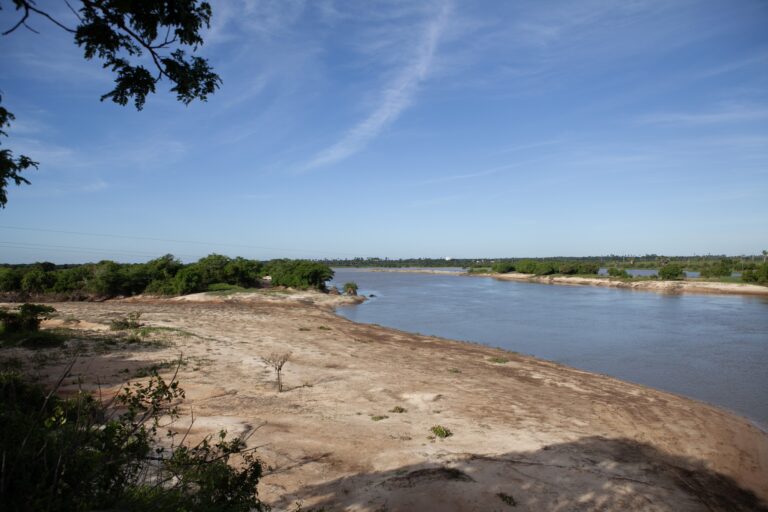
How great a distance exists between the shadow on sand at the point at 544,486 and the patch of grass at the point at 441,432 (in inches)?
51.7

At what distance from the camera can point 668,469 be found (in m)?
11.6

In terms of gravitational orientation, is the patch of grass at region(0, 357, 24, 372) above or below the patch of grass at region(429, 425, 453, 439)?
above

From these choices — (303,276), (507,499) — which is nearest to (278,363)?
(507,499)

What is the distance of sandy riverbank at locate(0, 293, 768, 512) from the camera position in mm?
9250

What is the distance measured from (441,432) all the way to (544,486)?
3.23 meters

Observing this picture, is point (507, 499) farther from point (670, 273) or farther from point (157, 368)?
point (670, 273)

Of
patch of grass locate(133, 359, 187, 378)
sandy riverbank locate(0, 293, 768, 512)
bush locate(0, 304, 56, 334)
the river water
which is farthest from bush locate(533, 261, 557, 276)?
bush locate(0, 304, 56, 334)

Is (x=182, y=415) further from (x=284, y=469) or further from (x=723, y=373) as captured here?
(x=723, y=373)

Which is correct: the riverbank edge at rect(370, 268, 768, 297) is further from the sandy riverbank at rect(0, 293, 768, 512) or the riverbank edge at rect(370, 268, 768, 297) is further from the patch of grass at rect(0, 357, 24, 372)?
the patch of grass at rect(0, 357, 24, 372)

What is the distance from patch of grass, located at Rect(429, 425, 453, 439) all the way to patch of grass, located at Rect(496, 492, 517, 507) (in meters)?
3.12

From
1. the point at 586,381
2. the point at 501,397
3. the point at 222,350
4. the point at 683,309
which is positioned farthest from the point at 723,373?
the point at 683,309

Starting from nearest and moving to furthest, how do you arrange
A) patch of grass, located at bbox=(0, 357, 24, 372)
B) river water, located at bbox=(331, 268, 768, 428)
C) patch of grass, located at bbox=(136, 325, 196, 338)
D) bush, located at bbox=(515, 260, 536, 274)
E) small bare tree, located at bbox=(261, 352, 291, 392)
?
patch of grass, located at bbox=(0, 357, 24, 372) → small bare tree, located at bbox=(261, 352, 291, 392) → river water, located at bbox=(331, 268, 768, 428) → patch of grass, located at bbox=(136, 325, 196, 338) → bush, located at bbox=(515, 260, 536, 274)

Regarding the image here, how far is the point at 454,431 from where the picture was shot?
12570mm

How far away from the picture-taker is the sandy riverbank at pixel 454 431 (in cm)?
925
